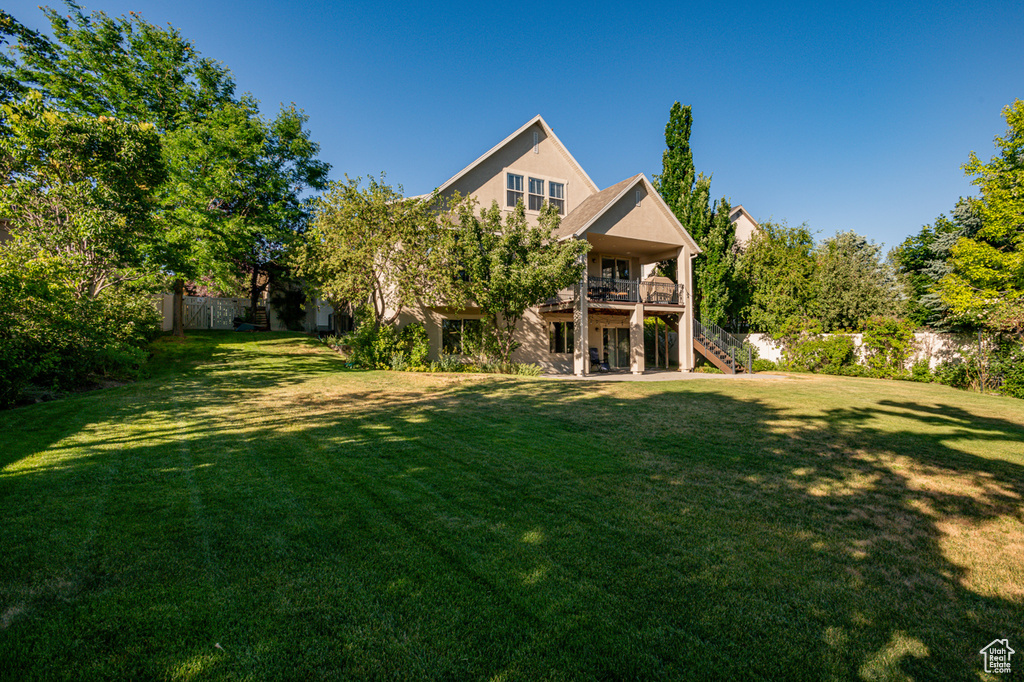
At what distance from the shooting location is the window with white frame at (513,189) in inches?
778

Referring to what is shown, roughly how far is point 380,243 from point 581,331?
27.5 ft

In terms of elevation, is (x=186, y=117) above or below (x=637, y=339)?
above

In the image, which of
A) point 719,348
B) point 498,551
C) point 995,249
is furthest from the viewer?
point 719,348

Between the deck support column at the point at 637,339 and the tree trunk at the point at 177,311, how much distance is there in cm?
2044

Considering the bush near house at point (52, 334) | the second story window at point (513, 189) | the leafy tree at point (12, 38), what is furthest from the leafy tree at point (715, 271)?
the leafy tree at point (12, 38)

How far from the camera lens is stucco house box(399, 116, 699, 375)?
1844cm

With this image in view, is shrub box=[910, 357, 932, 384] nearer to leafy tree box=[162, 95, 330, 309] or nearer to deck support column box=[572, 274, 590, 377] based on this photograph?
deck support column box=[572, 274, 590, 377]

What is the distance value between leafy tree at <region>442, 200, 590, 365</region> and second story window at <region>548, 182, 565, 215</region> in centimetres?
445

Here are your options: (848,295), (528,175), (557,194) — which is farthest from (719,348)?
(528,175)

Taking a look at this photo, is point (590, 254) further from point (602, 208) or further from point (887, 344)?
point (887, 344)

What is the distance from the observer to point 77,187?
11.1m

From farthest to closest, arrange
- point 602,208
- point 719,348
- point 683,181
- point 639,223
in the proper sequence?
1. point 683,181
2. point 719,348
3. point 639,223
4. point 602,208

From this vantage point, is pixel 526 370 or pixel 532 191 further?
pixel 532 191

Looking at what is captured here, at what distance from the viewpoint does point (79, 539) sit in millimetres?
3408
